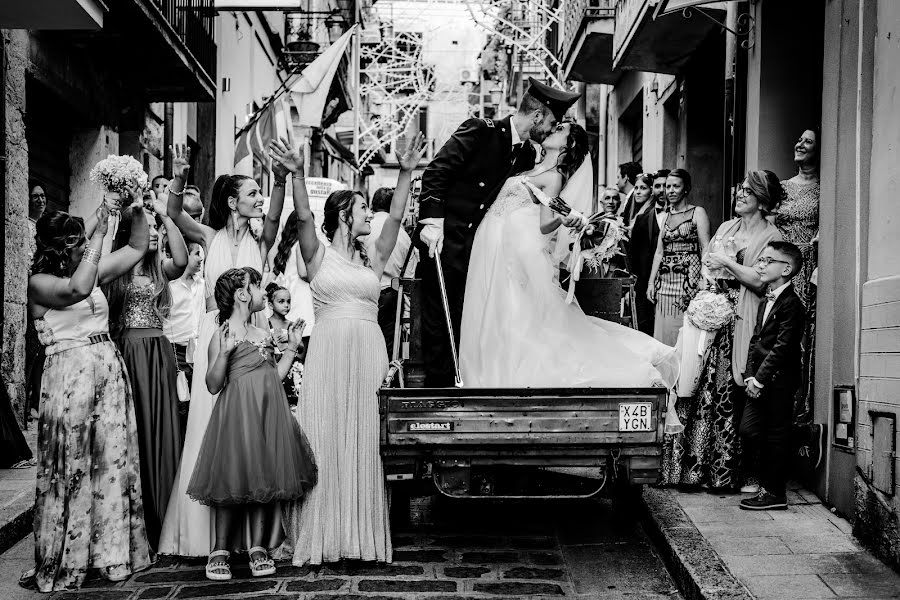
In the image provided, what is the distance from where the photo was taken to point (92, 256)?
215 inches

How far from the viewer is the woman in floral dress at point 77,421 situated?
18.0ft

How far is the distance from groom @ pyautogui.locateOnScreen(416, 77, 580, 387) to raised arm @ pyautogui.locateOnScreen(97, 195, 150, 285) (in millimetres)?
1911

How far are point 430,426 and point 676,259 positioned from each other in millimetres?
4169

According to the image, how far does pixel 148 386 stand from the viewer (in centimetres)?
616

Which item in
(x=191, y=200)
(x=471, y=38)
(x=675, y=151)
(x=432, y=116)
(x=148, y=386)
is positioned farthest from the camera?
(x=432, y=116)

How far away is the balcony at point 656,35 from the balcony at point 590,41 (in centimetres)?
143

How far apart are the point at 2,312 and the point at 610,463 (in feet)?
21.8

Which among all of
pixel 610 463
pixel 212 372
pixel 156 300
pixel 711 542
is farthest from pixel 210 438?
pixel 711 542

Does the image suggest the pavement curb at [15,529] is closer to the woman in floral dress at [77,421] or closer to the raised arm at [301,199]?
the woman in floral dress at [77,421]

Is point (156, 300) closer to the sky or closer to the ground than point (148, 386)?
closer to the sky

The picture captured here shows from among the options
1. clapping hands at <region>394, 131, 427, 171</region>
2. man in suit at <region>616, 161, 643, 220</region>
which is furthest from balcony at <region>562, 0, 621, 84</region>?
clapping hands at <region>394, 131, 427, 171</region>

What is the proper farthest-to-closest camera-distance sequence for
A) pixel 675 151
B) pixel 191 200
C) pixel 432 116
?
pixel 432 116, pixel 675 151, pixel 191 200

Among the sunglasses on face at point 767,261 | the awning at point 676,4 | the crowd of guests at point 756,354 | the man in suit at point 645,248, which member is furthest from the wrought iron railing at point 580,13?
the sunglasses on face at point 767,261

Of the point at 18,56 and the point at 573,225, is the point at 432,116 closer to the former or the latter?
the point at 18,56
